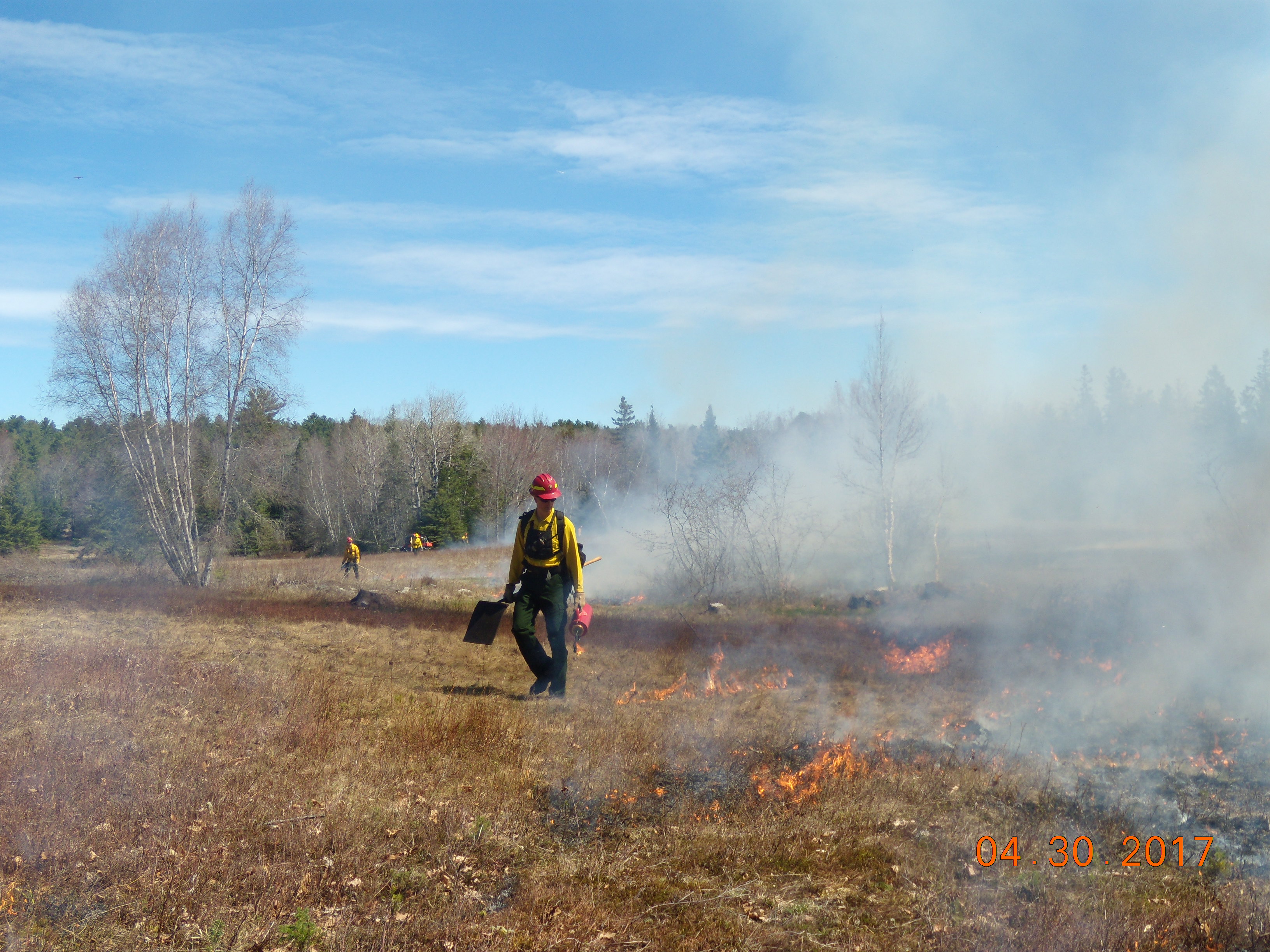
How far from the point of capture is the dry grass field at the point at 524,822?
Result: 12.4ft

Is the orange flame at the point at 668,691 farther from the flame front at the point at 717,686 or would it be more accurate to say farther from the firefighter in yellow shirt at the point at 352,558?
the firefighter in yellow shirt at the point at 352,558

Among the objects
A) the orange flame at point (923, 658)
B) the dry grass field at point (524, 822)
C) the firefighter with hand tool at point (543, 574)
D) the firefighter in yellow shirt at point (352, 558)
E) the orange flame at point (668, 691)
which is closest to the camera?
the dry grass field at point (524, 822)

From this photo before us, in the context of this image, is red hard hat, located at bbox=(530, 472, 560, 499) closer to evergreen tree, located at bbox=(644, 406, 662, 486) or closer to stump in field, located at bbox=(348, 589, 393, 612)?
stump in field, located at bbox=(348, 589, 393, 612)

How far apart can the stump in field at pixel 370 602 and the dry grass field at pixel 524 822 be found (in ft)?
29.5

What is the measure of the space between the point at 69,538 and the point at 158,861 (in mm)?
62237

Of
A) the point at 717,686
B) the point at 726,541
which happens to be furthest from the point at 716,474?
the point at 717,686

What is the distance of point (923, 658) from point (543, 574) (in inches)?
269

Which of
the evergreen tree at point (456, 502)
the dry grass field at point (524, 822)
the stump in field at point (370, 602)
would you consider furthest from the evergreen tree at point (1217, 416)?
the evergreen tree at point (456, 502)

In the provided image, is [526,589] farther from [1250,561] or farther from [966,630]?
[1250,561]

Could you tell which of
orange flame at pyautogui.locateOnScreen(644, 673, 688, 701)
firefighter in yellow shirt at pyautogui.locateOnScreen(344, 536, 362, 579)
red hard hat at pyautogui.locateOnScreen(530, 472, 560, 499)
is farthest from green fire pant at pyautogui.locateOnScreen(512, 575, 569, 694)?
firefighter in yellow shirt at pyautogui.locateOnScreen(344, 536, 362, 579)

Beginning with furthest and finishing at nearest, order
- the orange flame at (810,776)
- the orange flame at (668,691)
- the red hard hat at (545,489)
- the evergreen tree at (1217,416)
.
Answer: the evergreen tree at (1217,416) → the orange flame at (668,691) → the red hard hat at (545,489) → the orange flame at (810,776)

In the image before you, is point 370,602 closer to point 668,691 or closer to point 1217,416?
point 668,691

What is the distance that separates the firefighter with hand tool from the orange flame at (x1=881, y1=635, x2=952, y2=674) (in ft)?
18.7

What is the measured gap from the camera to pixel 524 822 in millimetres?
5168
